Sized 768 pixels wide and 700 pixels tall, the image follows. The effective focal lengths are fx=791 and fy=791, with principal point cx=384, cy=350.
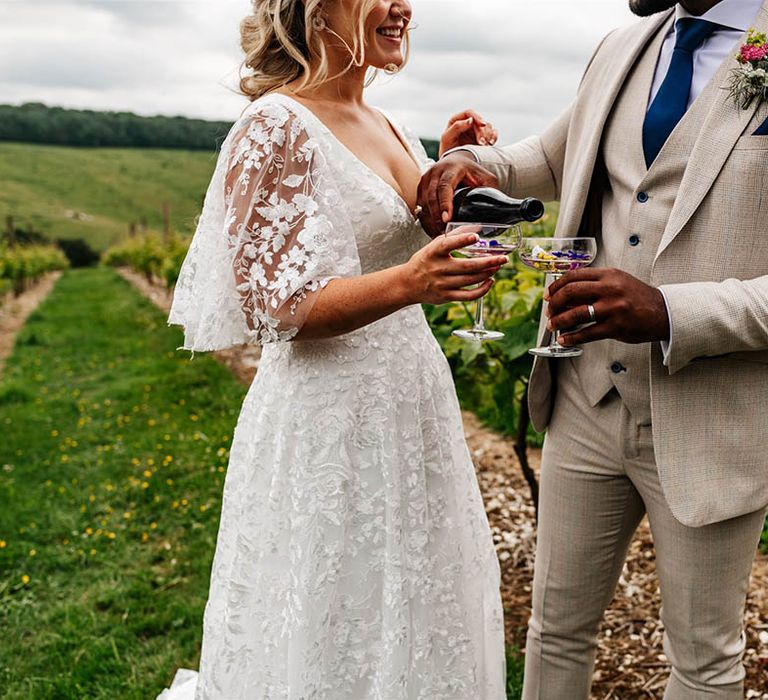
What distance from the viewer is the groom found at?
2.06m

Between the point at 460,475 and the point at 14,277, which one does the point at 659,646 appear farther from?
the point at 14,277

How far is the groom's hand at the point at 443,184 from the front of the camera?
7.98ft

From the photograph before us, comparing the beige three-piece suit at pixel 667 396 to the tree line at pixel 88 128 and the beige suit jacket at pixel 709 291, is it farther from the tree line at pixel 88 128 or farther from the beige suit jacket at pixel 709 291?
the tree line at pixel 88 128

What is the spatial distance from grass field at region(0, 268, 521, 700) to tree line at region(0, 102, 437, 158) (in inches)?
3148

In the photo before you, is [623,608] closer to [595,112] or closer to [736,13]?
[595,112]

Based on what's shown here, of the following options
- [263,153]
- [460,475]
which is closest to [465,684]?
[460,475]

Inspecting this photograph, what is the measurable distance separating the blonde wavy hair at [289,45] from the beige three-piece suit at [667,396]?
757 mm

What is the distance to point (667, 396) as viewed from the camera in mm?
2227

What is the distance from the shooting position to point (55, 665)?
3912mm

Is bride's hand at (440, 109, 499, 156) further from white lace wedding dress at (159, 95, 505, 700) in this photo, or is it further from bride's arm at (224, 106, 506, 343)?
bride's arm at (224, 106, 506, 343)

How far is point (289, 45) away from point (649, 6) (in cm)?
106

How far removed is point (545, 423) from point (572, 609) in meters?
0.62

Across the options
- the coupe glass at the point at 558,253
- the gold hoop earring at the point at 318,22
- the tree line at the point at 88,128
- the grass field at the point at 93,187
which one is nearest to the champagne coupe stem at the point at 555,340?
the coupe glass at the point at 558,253

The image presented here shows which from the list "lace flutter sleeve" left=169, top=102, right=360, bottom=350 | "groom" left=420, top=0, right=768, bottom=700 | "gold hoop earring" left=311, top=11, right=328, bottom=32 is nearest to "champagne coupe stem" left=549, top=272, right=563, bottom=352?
"groom" left=420, top=0, right=768, bottom=700
